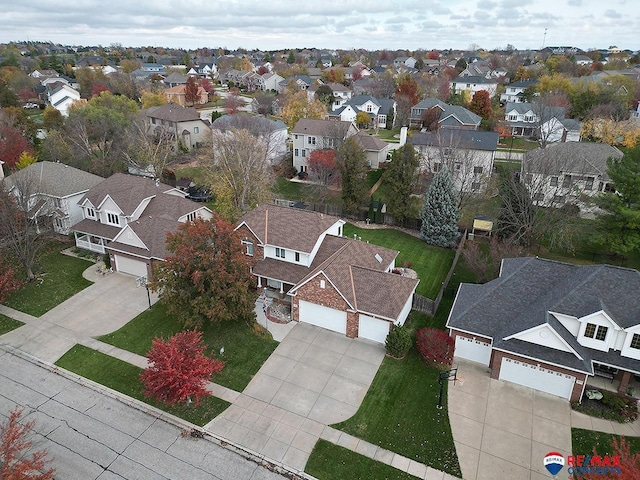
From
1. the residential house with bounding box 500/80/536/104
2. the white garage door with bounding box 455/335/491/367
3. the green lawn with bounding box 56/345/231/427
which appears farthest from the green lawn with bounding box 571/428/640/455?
the residential house with bounding box 500/80/536/104

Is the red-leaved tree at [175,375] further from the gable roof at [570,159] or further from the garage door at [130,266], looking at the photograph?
the gable roof at [570,159]

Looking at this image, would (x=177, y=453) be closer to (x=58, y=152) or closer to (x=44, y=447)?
(x=44, y=447)

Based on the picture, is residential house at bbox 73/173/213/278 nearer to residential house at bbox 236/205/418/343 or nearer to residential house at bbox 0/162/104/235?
residential house at bbox 0/162/104/235

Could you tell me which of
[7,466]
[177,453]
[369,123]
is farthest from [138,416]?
[369,123]

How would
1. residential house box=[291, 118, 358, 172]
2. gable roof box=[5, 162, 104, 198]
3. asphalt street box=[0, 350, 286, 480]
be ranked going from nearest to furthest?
asphalt street box=[0, 350, 286, 480], gable roof box=[5, 162, 104, 198], residential house box=[291, 118, 358, 172]

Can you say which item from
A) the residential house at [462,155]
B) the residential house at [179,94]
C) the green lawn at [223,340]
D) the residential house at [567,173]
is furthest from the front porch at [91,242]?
the residential house at [179,94]
